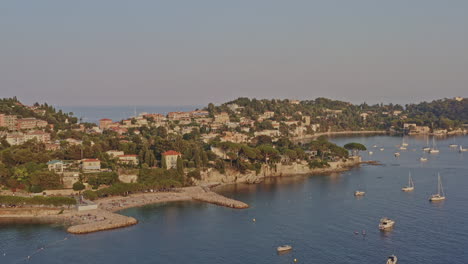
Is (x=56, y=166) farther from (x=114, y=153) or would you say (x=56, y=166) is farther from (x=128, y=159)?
(x=114, y=153)

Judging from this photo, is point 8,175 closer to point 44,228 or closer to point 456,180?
point 44,228

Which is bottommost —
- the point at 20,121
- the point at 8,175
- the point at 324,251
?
the point at 324,251

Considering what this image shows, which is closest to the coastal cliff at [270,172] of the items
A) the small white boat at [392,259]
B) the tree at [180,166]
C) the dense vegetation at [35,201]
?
the tree at [180,166]

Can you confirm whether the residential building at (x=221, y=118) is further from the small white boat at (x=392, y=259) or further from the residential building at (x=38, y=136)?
the small white boat at (x=392, y=259)

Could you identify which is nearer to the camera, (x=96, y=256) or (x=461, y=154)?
(x=96, y=256)

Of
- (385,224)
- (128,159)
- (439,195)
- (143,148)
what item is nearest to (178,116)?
(143,148)

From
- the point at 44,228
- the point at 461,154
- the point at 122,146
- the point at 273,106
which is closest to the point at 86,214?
the point at 44,228

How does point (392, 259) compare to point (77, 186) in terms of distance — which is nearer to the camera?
point (392, 259)
